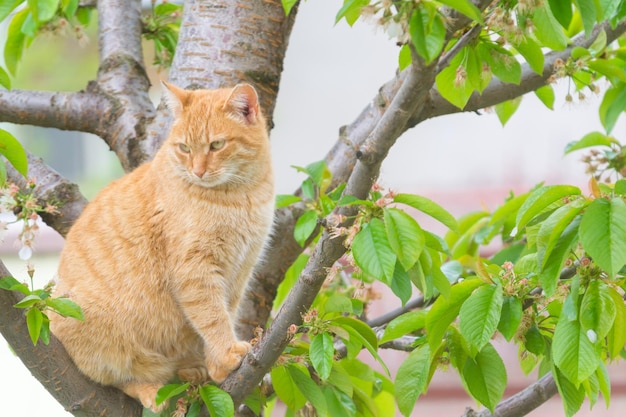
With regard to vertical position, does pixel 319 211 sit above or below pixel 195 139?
below

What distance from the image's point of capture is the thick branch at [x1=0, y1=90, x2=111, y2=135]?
5.29ft

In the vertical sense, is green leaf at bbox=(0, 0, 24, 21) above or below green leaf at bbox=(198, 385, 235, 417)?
above

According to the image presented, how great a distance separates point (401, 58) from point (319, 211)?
0.30 m

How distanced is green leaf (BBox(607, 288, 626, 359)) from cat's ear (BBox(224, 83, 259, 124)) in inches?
27.8

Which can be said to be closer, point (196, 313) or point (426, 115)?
point (196, 313)

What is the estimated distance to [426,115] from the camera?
4.88 feet

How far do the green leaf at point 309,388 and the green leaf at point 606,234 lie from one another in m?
0.45

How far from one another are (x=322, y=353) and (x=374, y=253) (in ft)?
0.64

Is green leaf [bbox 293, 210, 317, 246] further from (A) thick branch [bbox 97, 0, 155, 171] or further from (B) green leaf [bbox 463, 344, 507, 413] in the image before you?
(A) thick branch [bbox 97, 0, 155, 171]

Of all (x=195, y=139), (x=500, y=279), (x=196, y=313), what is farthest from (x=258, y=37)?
(x=500, y=279)

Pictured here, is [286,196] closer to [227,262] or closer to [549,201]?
[227,262]

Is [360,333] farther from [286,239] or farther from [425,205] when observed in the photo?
[286,239]

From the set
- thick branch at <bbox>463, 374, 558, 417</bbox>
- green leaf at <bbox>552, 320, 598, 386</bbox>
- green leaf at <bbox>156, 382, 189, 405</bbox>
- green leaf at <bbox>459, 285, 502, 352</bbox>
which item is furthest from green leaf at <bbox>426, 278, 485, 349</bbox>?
green leaf at <bbox>156, 382, 189, 405</bbox>

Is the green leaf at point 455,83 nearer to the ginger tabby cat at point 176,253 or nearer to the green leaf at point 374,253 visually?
the green leaf at point 374,253
